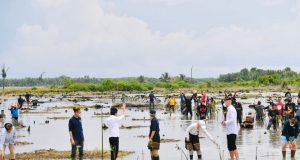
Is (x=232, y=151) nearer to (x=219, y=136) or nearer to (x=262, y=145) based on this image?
(x=262, y=145)

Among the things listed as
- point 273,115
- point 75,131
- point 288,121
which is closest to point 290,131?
point 288,121

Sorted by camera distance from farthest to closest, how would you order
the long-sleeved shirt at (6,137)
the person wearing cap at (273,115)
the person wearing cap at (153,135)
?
the person wearing cap at (273,115) < the long-sleeved shirt at (6,137) < the person wearing cap at (153,135)

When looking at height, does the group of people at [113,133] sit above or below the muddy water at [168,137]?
above

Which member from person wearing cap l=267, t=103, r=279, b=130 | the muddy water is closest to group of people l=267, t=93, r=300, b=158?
person wearing cap l=267, t=103, r=279, b=130

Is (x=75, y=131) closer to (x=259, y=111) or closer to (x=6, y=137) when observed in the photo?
(x=6, y=137)

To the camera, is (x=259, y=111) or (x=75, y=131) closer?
(x=75, y=131)

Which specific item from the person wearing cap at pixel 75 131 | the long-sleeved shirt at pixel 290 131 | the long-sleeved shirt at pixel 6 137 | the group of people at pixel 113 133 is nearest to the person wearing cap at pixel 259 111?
the long-sleeved shirt at pixel 290 131

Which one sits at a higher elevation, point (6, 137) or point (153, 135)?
point (153, 135)

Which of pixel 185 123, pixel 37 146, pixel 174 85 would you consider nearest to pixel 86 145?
pixel 37 146

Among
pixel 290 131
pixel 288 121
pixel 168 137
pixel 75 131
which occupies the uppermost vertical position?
pixel 288 121

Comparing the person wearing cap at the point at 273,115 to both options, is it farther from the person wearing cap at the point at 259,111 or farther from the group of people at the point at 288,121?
the person wearing cap at the point at 259,111

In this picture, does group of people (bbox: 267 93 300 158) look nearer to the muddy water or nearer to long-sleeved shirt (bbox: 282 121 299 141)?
long-sleeved shirt (bbox: 282 121 299 141)

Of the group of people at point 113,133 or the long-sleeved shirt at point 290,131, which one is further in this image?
the long-sleeved shirt at point 290,131

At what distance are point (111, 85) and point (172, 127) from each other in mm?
119664
